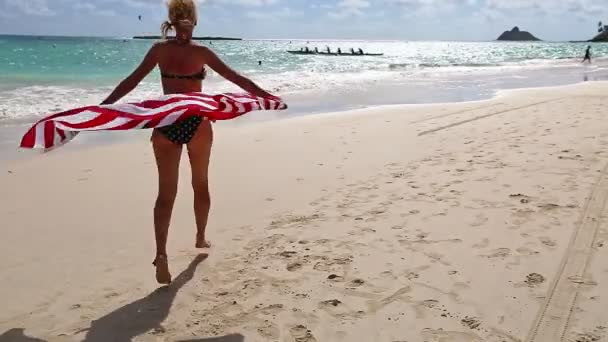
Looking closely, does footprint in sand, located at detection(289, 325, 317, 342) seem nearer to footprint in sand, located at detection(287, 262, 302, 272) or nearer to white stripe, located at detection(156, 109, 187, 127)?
footprint in sand, located at detection(287, 262, 302, 272)

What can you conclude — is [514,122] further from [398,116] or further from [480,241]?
[480,241]

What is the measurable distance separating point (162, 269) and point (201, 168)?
742mm

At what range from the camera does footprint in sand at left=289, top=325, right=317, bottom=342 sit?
110 inches

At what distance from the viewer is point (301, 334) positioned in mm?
2840

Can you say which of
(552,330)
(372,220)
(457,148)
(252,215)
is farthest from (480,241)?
(457,148)

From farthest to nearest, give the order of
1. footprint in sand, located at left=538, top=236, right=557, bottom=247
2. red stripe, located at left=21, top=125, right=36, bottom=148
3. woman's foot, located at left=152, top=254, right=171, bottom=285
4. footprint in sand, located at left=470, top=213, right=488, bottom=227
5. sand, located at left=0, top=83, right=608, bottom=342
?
1. footprint in sand, located at left=470, top=213, right=488, bottom=227
2. footprint in sand, located at left=538, top=236, right=557, bottom=247
3. woman's foot, located at left=152, top=254, right=171, bottom=285
4. red stripe, located at left=21, top=125, right=36, bottom=148
5. sand, located at left=0, top=83, right=608, bottom=342

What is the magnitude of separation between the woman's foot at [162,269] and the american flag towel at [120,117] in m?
0.85

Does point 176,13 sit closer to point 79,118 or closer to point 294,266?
point 79,118

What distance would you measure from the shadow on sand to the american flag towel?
106 cm

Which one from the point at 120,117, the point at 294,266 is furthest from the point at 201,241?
the point at 120,117

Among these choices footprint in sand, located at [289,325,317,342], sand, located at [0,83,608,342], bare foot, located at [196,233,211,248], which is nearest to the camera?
footprint in sand, located at [289,325,317,342]

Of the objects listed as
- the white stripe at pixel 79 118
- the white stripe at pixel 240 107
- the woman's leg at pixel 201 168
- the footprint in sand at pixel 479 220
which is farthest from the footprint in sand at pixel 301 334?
the footprint in sand at pixel 479 220

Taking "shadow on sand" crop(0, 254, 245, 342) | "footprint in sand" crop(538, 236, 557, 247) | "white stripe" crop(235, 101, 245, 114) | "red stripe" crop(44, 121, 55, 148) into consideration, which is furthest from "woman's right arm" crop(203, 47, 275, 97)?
"footprint in sand" crop(538, 236, 557, 247)

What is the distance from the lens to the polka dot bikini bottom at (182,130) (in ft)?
10.6
